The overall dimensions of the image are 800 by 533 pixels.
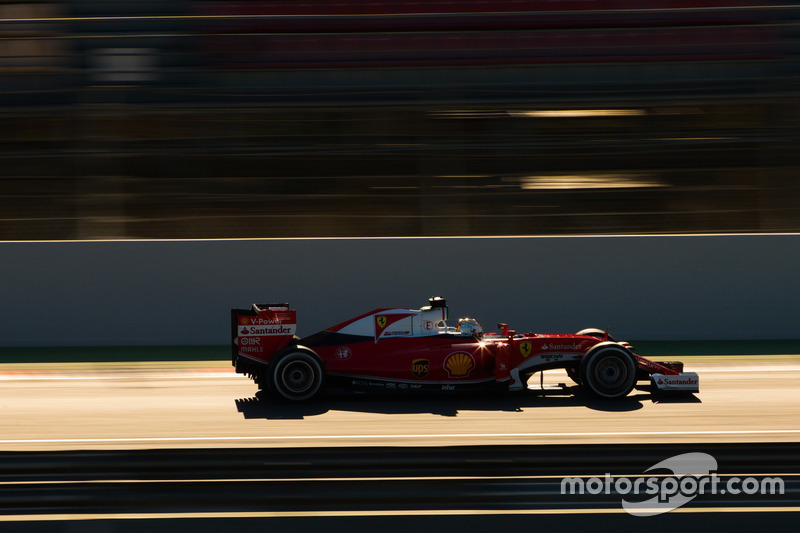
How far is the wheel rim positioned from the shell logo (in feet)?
4.27

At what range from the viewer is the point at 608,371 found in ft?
27.3

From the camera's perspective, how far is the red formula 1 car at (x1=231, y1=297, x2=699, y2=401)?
817cm

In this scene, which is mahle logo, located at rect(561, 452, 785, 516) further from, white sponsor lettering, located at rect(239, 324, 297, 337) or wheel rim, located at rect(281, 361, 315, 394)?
white sponsor lettering, located at rect(239, 324, 297, 337)

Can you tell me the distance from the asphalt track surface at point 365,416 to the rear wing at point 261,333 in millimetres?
525

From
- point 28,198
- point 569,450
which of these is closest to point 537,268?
point 569,450

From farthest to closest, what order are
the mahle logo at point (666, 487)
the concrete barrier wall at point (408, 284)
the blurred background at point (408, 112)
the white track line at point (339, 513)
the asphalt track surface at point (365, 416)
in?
1. the blurred background at point (408, 112)
2. the concrete barrier wall at point (408, 284)
3. the asphalt track surface at point (365, 416)
4. the mahle logo at point (666, 487)
5. the white track line at point (339, 513)

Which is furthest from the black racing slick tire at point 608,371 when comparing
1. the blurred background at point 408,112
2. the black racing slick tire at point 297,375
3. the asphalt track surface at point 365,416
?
the blurred background at point 408,112

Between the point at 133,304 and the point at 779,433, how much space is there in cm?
861

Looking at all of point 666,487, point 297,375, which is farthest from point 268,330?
point 666,487

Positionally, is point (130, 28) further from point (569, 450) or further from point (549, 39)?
point (569, 450)

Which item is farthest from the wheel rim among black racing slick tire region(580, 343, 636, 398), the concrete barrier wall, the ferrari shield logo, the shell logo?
the concrete barrier wall

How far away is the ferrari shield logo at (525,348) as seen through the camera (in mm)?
8195

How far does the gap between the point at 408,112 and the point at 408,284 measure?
5688 millimetres

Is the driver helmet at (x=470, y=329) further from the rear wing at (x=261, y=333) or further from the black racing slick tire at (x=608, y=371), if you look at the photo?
the rear wing at (x=261, y=333)
